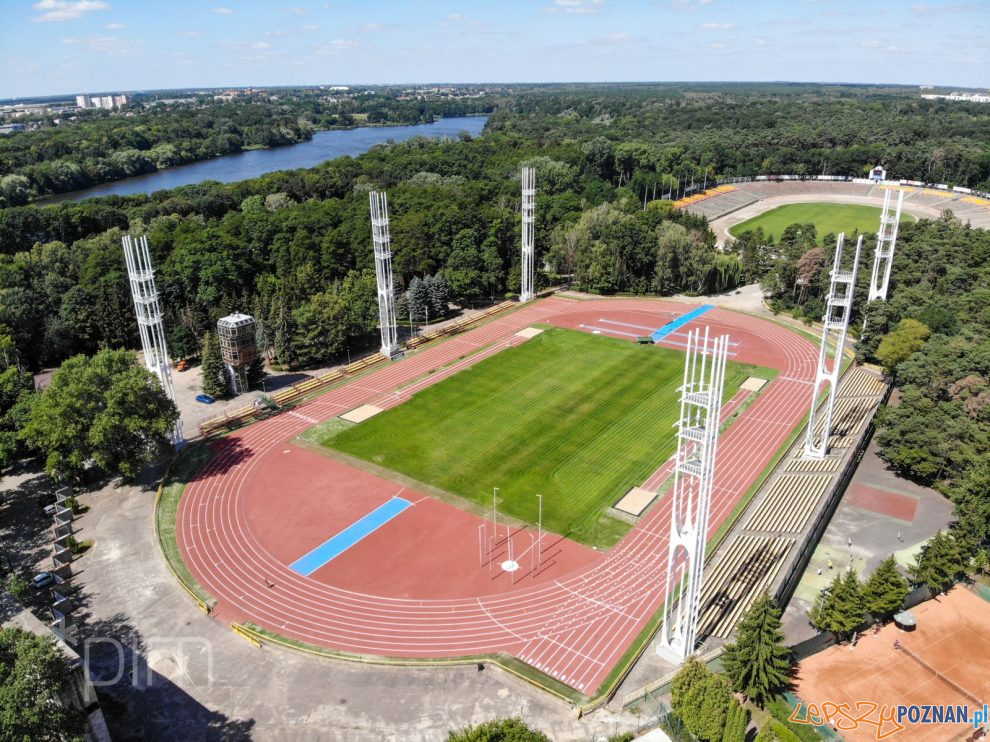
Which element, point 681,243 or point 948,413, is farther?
point 681,243

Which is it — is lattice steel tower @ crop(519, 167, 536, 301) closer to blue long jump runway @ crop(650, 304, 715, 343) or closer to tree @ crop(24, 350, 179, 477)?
blue long jump runway @ crop(650, 304, 715, 343)

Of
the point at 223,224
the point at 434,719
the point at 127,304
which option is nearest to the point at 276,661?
the point at 434,719

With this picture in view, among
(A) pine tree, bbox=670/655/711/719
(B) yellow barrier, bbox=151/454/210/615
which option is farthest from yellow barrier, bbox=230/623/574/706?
(A) pine tree, bbox=670/655/711/719

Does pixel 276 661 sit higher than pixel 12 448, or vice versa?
pixel 12 448

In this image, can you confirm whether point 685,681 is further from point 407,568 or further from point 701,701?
point 407,568

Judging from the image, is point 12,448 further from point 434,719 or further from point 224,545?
A: point 434,719

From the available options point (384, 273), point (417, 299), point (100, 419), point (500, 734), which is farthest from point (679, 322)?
point (500, 734)
